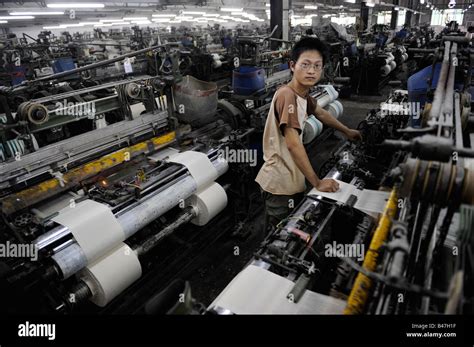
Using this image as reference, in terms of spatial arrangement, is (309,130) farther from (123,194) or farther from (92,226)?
(92,226)

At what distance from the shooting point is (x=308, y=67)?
2.03 metres

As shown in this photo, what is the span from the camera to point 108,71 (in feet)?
29.2

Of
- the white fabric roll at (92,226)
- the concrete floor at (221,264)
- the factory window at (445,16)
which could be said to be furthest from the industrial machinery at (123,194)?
the factory window at (445,16)

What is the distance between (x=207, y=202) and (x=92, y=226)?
1.17 meters

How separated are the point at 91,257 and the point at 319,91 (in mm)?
4654

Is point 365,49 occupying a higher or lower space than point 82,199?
higher

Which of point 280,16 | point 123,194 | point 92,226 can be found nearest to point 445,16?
point 280,16

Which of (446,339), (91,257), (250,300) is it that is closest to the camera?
(446,339)

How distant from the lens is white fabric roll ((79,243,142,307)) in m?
2.19

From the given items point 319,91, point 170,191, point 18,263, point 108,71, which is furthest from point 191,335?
point 108,71

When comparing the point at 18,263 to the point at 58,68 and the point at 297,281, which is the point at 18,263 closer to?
the point at 297,281

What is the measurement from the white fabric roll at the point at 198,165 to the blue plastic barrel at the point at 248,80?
1.67m

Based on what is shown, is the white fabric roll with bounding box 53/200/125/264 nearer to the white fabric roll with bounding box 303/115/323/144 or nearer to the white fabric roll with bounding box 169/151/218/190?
the white fabric roll with bounding box 169/151/218/190

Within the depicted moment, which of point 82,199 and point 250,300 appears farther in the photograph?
point 82,199
